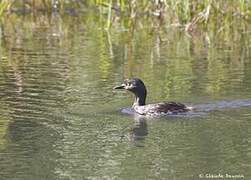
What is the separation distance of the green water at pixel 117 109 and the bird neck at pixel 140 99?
0.24 meters

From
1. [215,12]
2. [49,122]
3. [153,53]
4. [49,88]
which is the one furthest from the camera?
[215,12]

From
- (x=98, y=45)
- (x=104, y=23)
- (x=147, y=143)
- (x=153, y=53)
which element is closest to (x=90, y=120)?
(x=147, y=143)

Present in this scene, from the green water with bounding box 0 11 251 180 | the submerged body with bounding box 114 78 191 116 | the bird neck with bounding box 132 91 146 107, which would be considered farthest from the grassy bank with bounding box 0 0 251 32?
the bird neck with bounding box 132 91 146 107

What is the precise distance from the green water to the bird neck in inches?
9.4

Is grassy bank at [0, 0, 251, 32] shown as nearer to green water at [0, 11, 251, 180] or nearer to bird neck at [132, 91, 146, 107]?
green water at [0, 11, 251, 180]

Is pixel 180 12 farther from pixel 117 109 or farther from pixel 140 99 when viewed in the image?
pixel 117 109

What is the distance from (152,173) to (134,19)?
15.4 metres

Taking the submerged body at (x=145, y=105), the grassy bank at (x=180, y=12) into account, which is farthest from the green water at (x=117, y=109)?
the grassy bank at (x=180, y=12)

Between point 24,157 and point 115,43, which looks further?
point 115,43

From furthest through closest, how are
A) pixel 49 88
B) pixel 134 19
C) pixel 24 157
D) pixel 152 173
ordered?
pixel 134 19, pixel 49 88, pixel 24 157, pixel 152 173

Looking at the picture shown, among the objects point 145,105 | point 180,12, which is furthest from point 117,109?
point 180,12

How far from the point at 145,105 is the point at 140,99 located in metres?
0.23

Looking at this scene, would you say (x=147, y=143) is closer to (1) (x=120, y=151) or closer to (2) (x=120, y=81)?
(1) (x=120, y=151)

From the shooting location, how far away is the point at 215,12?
21.6 m
